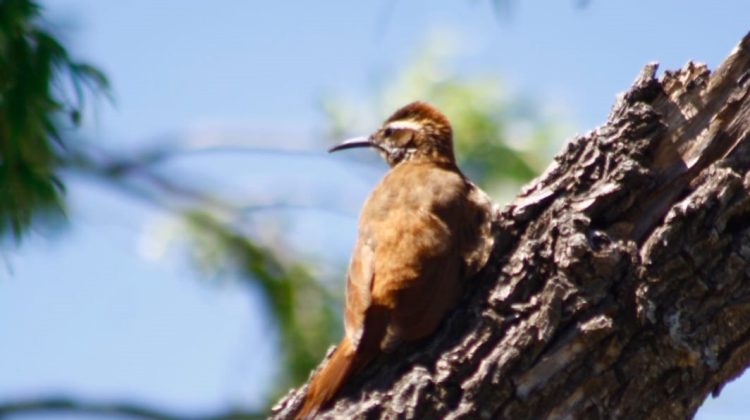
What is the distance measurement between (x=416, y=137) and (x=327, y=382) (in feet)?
7.77

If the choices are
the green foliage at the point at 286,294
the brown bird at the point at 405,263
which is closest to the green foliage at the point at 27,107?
the brown bird at the point at 405,263

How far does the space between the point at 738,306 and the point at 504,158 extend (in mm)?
6172

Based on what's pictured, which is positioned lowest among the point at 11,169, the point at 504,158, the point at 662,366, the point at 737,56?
the point at 662,366

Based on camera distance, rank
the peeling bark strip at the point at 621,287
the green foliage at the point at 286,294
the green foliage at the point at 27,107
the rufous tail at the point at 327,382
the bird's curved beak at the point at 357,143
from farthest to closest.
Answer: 1. the green foliage at the point at 286,294
2. the bird's curved beak at the point at 357,143
3. the green foliage at the point at 27,107
4. the rufous tail at the point at 327,382
5. the peeling bark strip at the point at 621,287

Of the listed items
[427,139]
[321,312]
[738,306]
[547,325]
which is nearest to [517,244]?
[547,325]

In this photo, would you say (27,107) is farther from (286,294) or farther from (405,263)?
(286,294)

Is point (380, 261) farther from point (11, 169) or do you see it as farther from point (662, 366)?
point (11, 169)

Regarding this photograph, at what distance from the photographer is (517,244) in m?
4.89

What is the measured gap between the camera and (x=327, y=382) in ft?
16.1

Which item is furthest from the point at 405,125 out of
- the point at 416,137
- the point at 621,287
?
the point at 621,287

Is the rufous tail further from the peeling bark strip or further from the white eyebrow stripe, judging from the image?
the white eyebrow stripe

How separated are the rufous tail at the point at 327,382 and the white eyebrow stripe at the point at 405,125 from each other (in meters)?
2.24

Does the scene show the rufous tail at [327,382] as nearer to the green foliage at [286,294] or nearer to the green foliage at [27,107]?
the green foliage at [27,107]

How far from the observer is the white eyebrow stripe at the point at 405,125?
705 cm
